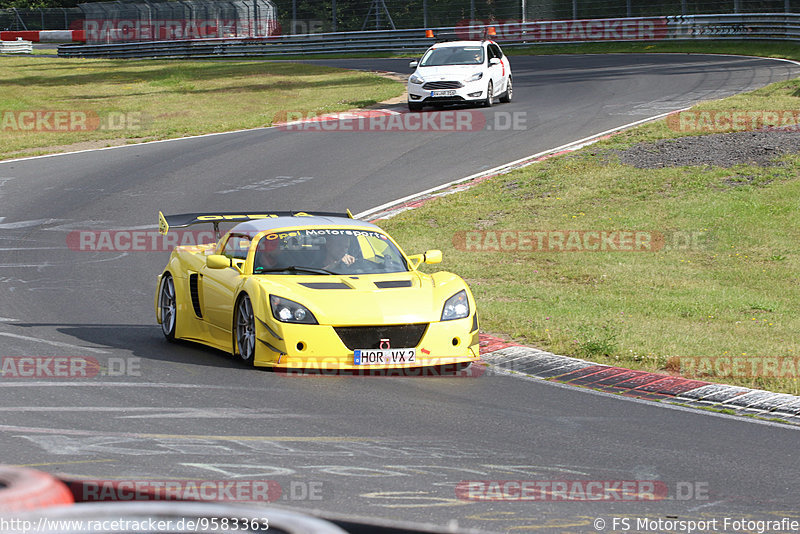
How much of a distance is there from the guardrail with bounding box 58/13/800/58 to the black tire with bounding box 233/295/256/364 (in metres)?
33.8

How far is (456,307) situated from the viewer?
980 cm

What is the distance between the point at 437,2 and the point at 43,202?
3270cm

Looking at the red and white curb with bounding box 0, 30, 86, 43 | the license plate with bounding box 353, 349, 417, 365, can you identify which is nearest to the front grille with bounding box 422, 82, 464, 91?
the license plate with bounding box 353, 349, 417, 365

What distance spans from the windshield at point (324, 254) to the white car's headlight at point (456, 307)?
36.3 inches

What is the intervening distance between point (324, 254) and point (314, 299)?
1.10 meters

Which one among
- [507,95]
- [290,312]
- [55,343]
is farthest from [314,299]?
[507,95]

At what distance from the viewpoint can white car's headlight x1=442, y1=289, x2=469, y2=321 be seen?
966 centimetres

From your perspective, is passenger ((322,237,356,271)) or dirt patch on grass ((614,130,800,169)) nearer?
passenger ((322,237,356,271))

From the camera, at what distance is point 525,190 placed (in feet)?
63.9

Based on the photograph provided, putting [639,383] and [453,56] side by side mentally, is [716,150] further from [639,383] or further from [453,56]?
[639,383]

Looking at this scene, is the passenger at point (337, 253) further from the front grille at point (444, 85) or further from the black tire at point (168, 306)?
the front grille at point (444, 85)

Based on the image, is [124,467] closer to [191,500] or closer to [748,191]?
[191,500]

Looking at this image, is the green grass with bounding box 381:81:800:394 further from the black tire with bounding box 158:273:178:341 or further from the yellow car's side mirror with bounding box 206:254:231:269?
the black tire with bounding box 158:273:178:341

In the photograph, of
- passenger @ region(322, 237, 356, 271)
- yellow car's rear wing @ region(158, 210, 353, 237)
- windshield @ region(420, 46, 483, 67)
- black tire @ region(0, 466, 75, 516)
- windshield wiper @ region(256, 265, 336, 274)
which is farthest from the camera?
windshield @ region(420, 46, 483, 67)
